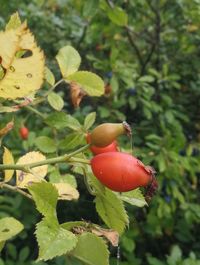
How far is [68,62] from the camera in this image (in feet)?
2.98

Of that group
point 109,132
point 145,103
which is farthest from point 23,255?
point 109,132

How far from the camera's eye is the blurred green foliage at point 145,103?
1959mm

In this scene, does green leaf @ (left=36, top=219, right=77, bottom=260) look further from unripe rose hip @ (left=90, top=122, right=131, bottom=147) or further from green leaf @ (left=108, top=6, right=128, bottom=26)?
green leaf @ (left=108, top=6, right=128, bottom=26)

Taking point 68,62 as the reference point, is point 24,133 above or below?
below

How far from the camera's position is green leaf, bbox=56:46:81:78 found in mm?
895

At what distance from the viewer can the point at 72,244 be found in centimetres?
59

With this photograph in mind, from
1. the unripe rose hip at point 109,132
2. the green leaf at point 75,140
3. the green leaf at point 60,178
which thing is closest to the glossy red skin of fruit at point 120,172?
the unripe rose hip at point 109,132

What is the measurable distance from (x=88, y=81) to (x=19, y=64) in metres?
0.36

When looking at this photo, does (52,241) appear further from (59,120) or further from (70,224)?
(59,120)

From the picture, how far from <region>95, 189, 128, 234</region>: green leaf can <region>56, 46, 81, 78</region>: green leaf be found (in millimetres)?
291

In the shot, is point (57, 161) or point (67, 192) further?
point (67, 192)

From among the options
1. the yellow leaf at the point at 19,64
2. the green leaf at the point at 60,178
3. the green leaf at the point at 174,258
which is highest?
the yellow leaf at the point at 19,64

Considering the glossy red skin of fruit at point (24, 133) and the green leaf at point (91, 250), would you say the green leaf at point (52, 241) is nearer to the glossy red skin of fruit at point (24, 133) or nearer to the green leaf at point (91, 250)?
the green leaf at point (91, 250)

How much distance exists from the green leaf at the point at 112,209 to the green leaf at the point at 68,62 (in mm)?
291
